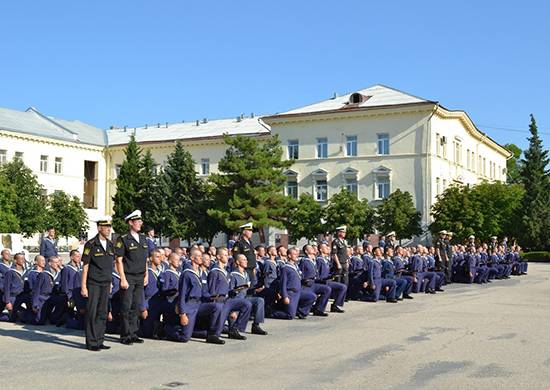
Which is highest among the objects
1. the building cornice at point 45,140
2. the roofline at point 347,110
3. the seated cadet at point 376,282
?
the roofline at point 347,110

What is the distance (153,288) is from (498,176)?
71.2 metres

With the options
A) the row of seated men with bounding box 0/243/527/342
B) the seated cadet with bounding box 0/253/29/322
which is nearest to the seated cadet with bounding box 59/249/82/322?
the row of seated men with bounding box 0/243/527/342

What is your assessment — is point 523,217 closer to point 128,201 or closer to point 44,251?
point 128,201

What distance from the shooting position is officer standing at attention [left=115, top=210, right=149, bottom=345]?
11672 millimetres

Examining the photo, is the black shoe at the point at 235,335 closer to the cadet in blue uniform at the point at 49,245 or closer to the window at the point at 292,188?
the cadet in blue uniform at the point at 49,245

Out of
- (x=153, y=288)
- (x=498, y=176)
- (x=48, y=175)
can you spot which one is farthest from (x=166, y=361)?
(x=498, y=176)

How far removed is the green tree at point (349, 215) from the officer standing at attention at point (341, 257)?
27754 mm

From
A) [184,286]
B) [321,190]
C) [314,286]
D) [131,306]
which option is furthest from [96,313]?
[321,190]

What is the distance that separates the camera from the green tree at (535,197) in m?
63.6

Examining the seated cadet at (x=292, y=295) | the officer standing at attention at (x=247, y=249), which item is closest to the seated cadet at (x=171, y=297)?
the seated cadet at (x=292, y=295)

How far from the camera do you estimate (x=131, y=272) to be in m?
11.8

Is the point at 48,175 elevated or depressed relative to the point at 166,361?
elevated

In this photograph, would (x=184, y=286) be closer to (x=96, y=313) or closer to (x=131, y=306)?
(x=131, y=306)

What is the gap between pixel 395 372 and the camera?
963 centimetres
